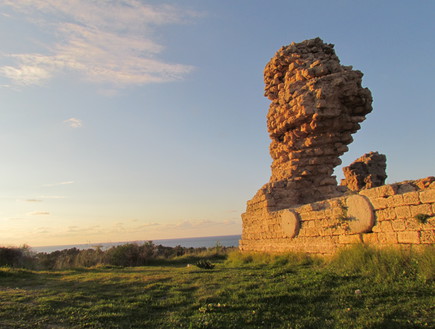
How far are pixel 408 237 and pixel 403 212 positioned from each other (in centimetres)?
50

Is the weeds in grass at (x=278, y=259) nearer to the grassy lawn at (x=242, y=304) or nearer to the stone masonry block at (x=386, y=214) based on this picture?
the grassy lawn at (x=242, y=304)

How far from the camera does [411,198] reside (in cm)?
621

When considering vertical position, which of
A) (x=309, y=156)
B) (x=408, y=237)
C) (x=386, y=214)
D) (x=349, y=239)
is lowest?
(x=349, y=239)

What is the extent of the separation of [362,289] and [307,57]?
10952mm

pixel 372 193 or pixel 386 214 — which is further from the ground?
pixel 372 193

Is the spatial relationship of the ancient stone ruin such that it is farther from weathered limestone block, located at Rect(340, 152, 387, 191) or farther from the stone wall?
weathered limestone block, located at Rect(340, 152, 387, 191)

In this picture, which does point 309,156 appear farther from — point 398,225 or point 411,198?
point 411,198

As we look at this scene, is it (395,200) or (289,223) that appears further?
(289,223)

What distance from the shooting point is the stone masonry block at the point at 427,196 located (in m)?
5.80

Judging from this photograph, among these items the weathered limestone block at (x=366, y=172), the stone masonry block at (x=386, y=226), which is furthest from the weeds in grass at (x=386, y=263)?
the weathered limestone block at (x=366, y=172)

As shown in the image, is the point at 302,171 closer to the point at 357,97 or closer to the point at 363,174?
the point at 357,97

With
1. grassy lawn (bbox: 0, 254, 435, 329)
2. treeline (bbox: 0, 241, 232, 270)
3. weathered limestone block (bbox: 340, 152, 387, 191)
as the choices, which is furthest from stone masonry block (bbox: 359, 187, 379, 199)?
treeline (bbox: 0, 241, 232, 270)

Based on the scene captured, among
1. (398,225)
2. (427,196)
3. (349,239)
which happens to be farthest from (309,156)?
(427,196)

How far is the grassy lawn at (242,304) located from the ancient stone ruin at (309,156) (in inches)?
84.9
